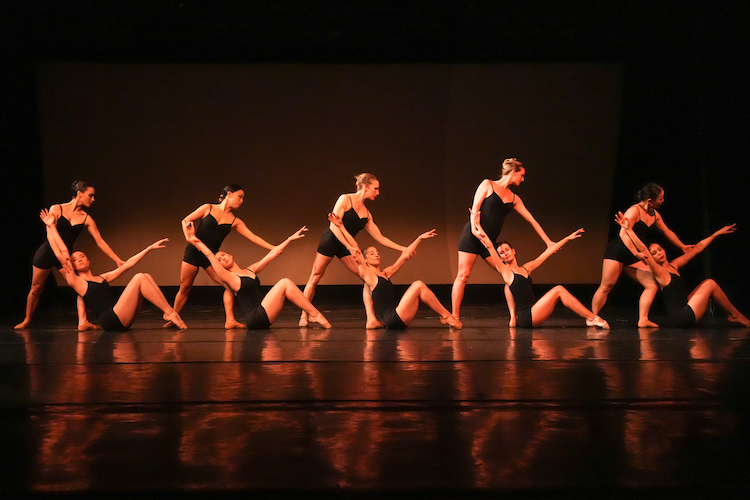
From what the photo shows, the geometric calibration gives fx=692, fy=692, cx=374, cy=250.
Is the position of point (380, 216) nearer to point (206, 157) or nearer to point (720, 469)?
point (206, 157)

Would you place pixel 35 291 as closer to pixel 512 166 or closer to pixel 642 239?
pixel 512 166

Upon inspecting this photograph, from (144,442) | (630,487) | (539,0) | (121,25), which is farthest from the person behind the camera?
(121,25)

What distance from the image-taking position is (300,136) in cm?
795

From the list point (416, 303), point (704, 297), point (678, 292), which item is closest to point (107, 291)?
point (416, 303)

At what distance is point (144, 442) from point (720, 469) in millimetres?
1893

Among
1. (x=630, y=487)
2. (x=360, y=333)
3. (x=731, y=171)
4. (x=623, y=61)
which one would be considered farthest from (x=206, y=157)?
(x=630, y=487)

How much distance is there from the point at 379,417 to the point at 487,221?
2.80m

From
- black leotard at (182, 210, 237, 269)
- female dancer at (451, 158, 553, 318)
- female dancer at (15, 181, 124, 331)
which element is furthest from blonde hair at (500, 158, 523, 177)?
female dancer at (15, 181, 124, 331)

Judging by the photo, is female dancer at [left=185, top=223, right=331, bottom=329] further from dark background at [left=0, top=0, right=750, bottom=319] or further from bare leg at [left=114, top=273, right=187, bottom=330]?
dark background at [left=0, top=0, right=750, bottom=319]

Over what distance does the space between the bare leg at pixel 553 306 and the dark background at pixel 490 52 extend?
2.30 metres

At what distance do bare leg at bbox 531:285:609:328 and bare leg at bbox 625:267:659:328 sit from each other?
33 centimetres

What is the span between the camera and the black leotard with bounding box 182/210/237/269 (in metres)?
5.25

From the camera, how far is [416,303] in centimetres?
487

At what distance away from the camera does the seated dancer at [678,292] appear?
16.1 feet
